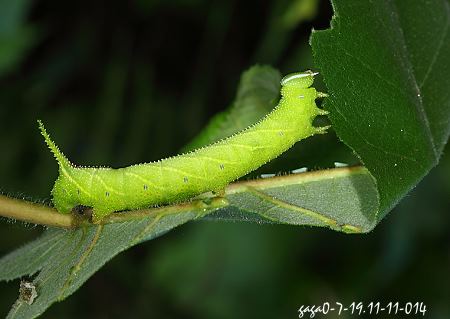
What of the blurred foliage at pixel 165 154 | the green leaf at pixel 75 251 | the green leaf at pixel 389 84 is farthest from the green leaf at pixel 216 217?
the blurred foliage at pixel 165 154

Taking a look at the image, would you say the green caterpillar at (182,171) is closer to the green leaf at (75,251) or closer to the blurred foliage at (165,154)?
the green leaf at (75,251)

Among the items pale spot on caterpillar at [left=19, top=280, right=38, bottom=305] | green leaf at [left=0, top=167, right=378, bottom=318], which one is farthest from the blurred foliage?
pale spot on caterpillar at [left=19, top=280, right=38, bottom=305]

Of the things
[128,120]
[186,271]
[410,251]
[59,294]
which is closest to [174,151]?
[128,120]

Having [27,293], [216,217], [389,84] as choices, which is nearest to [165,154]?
[216,217]

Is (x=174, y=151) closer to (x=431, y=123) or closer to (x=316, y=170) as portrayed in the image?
(x=316, y=170)

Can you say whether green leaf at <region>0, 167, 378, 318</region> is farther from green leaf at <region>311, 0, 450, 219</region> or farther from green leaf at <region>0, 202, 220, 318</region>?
green leaf at <region>311, 0, 450, 219</region>

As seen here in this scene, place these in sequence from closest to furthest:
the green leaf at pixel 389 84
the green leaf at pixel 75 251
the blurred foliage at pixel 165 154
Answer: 1. the green leaf at pixel 389 84
2. the green leaf at pixel 75 251
3. the blurred foliage at pixel 165 154
